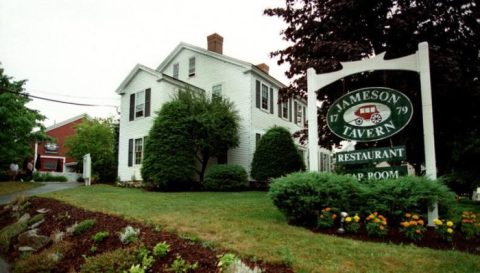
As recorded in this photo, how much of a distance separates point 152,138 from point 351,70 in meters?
10.4

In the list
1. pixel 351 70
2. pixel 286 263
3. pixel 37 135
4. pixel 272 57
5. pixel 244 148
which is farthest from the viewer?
pixel 37 135

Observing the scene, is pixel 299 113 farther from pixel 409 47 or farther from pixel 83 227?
pixel 83 227

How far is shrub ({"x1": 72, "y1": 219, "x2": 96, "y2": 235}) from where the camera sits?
7066 mm

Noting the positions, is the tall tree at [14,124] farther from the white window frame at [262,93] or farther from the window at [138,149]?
the white window frame at [262,93]

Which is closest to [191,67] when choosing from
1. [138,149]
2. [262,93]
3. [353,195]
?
[262,93]

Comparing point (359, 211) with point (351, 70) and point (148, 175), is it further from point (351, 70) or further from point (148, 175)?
point (148, 175)

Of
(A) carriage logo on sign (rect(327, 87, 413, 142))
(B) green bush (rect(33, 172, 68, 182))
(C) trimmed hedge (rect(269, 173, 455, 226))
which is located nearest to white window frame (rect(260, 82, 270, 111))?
(A) carriage logo on sign (rect(327, 87, 413, 142))

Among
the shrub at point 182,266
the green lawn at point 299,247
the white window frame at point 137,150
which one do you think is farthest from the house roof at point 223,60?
the shrub at point 182,266

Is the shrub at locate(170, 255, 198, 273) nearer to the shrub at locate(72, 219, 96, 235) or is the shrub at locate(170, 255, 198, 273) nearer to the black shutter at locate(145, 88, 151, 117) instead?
the shrub at locate(72, 219, 96, 235)

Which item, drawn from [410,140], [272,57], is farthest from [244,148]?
[410,140]

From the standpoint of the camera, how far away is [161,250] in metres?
5.08

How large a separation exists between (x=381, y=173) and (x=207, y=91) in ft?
47.8

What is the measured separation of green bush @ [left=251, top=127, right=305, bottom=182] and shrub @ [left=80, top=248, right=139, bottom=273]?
11.2 meters

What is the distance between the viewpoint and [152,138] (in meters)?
15.9
